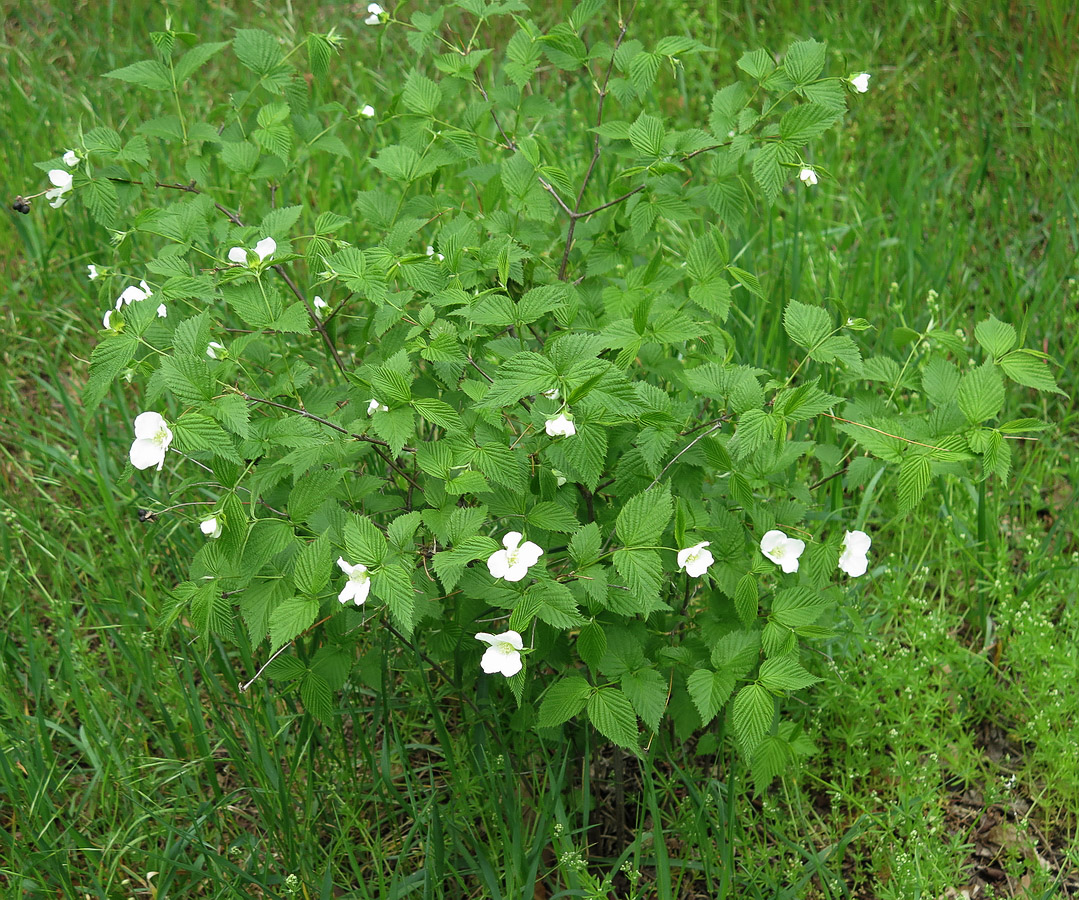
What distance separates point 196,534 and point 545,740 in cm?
110

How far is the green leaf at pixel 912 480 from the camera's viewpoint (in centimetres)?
156

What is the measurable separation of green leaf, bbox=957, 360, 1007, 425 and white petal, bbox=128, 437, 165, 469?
1.30 m

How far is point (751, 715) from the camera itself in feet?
5.16

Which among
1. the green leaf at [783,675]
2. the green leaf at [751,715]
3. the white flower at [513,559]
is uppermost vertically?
the white flower at [513,559]

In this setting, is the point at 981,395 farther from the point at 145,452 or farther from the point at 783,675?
the point at 145,452

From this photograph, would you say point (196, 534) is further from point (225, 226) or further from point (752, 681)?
point (752, 681)

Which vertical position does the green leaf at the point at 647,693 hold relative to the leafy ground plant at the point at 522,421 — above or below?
below

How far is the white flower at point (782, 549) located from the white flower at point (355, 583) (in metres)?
0.69

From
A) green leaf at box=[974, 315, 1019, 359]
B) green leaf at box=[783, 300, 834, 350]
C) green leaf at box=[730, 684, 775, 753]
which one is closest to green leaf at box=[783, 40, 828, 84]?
green leaf at box=[783, 300, 834, 350]

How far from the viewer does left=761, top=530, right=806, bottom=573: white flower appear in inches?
65.7

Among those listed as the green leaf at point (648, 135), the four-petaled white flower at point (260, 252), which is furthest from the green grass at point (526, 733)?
the green leaf at point (648, 135)

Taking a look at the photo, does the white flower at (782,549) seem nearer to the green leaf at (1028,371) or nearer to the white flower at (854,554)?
the white flower at (854,554)

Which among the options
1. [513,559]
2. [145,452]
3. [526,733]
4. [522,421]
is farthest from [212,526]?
[526,733]

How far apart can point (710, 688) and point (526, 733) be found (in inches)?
24.5
